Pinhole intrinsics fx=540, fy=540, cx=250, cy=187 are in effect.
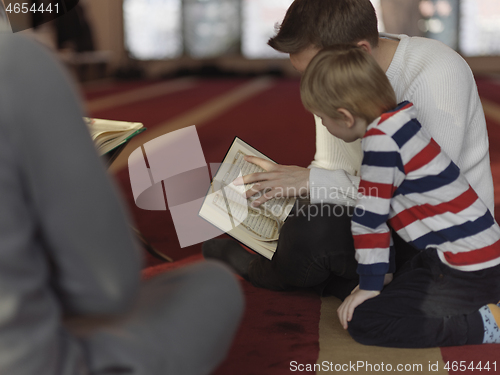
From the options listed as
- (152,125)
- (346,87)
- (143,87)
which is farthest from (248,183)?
(143,87)

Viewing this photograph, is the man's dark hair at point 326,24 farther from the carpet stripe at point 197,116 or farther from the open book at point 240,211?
the carpet stripe at point 197,116

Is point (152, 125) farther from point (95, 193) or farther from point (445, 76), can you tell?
point (95, 193)

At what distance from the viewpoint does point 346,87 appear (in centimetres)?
99

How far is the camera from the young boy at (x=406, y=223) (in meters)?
0.98

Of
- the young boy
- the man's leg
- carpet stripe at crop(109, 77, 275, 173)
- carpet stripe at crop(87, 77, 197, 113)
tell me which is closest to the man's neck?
the young boy

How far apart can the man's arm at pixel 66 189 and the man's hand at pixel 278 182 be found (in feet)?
2.24

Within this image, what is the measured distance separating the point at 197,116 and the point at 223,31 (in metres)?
6.01

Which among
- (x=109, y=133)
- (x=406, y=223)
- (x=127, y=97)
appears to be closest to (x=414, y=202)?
(x=406, y=223)

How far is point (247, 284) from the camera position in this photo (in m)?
1.37

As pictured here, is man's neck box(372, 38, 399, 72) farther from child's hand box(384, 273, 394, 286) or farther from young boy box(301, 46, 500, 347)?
child's hand box(384, 273, 394, 286)

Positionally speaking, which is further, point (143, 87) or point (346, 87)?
point (143, 87)

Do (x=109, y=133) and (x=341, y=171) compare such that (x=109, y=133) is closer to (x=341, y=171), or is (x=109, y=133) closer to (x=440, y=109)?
(x=341, y=171)

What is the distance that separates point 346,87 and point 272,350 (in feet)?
1.66

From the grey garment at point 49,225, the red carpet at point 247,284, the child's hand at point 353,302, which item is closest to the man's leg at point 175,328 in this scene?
the grey garment at point 49,225
